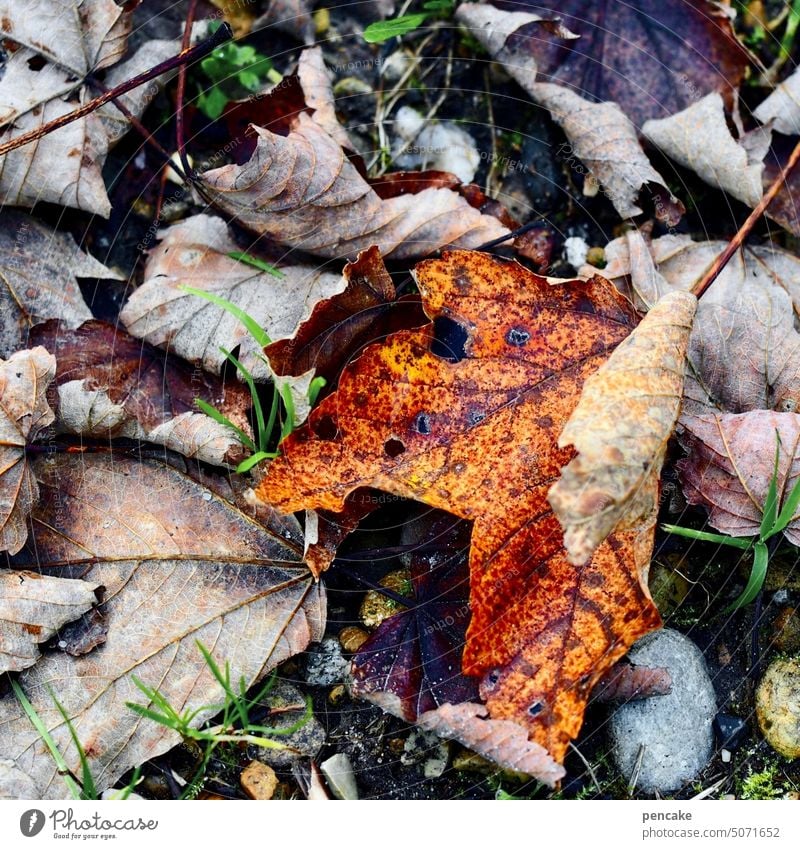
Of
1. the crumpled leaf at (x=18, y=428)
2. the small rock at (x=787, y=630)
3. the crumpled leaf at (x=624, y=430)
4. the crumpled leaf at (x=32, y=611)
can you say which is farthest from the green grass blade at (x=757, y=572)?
the crumpled leaf at (x=18, y=428)

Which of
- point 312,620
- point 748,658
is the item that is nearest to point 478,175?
point 312,620

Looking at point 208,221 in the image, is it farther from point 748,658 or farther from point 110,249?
point 748,658

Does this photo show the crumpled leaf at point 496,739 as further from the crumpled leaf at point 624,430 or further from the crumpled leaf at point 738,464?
the crumpled leaf at point 738,464

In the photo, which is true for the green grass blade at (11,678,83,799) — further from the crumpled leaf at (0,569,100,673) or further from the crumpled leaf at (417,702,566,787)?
the crumpled leaf at (417,702,566,787)

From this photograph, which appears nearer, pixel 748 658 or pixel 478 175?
pixel 748 658

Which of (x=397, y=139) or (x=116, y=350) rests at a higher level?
(x=397, y=139)

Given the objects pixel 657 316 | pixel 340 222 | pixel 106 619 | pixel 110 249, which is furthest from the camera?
pixel 110 249
